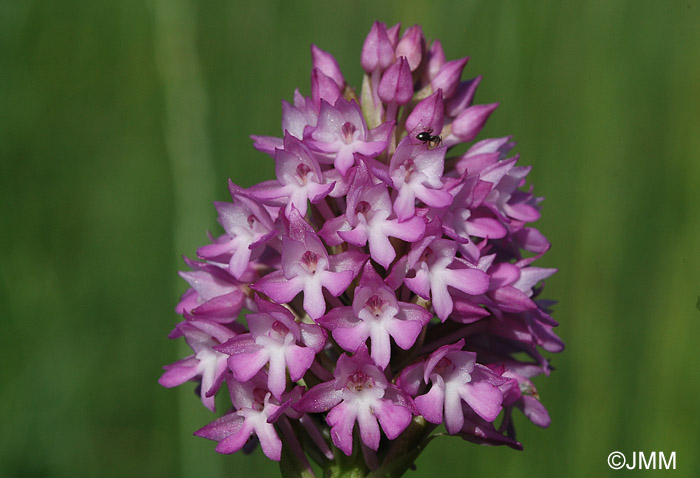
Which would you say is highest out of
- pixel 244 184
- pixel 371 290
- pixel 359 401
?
pixel 244 184

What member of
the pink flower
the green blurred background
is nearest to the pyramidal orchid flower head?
the pink flower

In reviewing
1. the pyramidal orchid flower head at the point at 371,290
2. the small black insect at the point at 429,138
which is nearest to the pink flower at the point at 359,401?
the pyramidal orchid flower head at the point at 371,290

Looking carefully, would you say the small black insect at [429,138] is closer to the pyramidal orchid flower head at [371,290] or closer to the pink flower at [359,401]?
the pyramidal orchid flower head at [371,290]

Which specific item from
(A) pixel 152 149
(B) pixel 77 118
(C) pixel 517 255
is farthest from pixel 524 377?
(B) pixel 77 118

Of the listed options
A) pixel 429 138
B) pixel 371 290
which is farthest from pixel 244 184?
pixel 371 290

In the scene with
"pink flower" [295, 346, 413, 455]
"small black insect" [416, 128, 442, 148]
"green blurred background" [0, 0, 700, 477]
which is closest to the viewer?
"pink flower" [295, 346, 413, 455]

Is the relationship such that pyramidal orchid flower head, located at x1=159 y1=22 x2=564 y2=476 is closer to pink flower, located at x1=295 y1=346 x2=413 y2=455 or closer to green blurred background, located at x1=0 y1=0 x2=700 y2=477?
pink flower, located at x1=295 y1=346 x2=413 y2=455

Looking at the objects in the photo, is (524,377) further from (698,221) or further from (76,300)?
(76,300)

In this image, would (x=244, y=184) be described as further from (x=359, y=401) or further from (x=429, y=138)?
(x=359, y=401)
